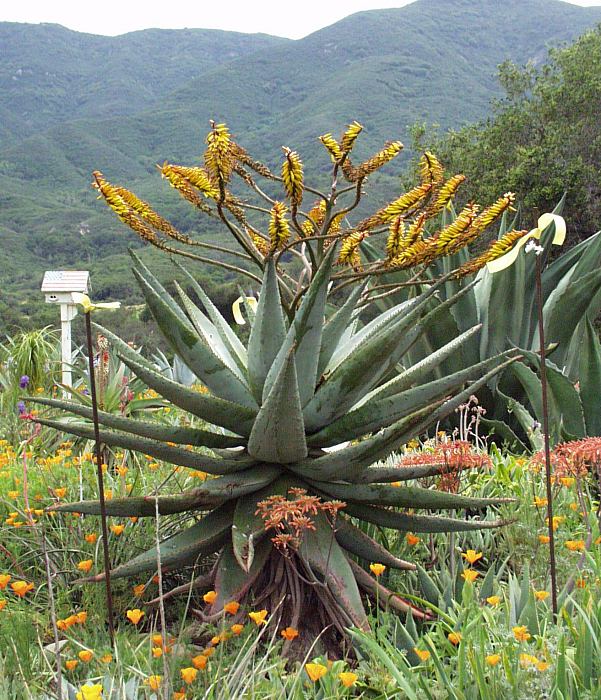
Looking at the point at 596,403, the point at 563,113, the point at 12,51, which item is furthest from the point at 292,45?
the point at 596,403

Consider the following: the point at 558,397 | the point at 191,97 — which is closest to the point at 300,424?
the point at 558,397

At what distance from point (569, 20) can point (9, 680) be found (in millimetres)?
135373

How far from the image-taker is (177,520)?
3.06 meters

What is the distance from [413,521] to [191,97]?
117 m

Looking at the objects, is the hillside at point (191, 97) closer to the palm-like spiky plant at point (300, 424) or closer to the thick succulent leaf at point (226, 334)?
the thick succulent leaf at point (226, 334)

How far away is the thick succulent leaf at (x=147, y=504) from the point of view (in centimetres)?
240

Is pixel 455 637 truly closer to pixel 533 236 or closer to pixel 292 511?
pixel 292 511

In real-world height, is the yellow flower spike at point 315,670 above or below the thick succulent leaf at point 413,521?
below

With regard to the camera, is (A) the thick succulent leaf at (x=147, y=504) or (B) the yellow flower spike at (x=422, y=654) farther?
(A) the thick succulent leaf at (x=147, y=504)

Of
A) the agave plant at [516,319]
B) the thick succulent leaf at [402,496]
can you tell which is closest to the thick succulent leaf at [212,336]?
the thick succulent leaf at [402,496]

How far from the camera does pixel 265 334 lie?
2.48m

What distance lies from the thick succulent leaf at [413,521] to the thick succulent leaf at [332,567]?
155mm

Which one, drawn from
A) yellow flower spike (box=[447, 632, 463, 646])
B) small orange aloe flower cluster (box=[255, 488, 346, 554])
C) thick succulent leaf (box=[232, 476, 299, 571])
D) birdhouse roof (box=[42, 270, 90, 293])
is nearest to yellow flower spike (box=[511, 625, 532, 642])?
yellow flower spike (box=[447, 632, 463, 646])

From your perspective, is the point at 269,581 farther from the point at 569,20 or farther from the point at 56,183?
the point at 569,20
